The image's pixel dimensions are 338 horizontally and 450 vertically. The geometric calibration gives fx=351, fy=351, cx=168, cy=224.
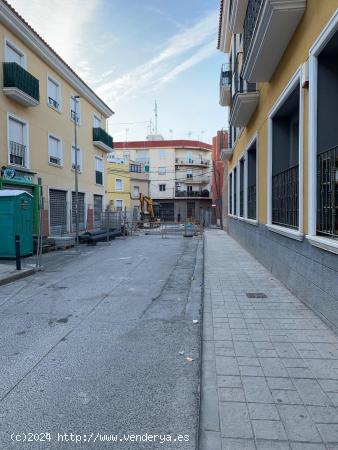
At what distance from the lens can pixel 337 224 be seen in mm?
4516

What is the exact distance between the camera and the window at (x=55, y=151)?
58.5ft

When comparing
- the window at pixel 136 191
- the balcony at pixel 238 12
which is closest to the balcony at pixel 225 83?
the balcony at pixel 238 12

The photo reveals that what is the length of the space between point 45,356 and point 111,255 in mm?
9744

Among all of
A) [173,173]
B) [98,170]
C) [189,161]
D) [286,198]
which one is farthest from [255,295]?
[189,161]

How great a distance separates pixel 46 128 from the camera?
17156 millimetres

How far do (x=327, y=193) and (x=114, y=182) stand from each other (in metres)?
40.3

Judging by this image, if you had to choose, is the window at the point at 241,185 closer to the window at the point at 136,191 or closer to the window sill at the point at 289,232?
the window sill at the point at 289,232

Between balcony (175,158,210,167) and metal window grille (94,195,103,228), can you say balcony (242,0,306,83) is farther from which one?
balcony (175,158,210,167)

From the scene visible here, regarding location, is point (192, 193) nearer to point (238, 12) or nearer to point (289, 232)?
point (238, 12)

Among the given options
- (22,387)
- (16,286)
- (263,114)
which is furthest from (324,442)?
(263,114)

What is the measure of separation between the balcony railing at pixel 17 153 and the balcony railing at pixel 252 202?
951 centimetres

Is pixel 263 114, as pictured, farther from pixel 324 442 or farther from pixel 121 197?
pixel 121 197

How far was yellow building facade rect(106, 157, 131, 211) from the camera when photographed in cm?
4323

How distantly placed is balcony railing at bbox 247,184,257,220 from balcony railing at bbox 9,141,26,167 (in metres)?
9.51
